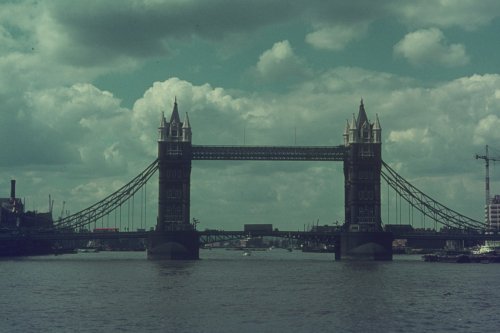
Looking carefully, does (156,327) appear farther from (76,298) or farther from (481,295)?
(481,295)

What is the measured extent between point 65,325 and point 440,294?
5339cm

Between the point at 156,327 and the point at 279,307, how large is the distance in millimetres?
20213

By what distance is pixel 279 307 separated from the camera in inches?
3526

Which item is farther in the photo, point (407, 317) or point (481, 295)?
point (481, 295)

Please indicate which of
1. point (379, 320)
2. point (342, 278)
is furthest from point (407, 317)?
point (342, 278)

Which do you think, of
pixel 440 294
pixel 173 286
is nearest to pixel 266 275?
pixel 173 286

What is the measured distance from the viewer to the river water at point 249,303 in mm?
74938

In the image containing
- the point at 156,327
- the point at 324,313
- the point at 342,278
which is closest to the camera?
the point at 156,327

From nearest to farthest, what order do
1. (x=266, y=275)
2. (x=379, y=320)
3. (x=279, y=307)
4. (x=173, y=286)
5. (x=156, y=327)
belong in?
(x=156, y=327) → (x=379, y=320) → (x=279, y=307) → (x=173, y=286) → (x=266, y=275)

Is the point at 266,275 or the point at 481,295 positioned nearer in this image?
the point at 481,295

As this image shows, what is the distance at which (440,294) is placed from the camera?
108 meters

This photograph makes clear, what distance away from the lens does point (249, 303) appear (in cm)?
9406

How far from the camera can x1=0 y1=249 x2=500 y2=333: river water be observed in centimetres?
7494

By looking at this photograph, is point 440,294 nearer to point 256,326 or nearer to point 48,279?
point 256,326
